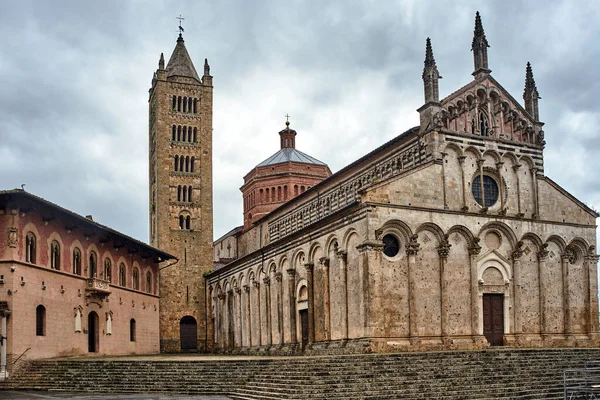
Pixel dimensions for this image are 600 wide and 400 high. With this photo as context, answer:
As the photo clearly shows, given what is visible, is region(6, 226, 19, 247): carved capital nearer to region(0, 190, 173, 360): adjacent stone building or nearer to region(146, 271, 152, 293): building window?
region(0, 190, 173, 360): adjacent stone building

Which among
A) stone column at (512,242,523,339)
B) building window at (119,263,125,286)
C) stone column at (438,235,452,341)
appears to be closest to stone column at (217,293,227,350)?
building window at (119,263,125,286)

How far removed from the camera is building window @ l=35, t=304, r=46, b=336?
34469 mm

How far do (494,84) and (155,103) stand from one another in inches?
1172

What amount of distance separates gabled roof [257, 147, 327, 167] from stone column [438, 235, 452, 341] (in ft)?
107

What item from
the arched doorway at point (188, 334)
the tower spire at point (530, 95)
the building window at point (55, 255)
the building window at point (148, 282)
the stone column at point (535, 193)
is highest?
the tower spire at point (530, 95)

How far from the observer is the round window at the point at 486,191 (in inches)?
1422

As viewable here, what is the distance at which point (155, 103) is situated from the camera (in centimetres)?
5819

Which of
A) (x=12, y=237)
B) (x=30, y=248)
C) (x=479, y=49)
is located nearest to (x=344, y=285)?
(x=479, y=49)

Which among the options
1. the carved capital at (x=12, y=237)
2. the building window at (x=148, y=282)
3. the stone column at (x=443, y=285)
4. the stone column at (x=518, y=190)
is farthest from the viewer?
the building window at (x=148, y=282)

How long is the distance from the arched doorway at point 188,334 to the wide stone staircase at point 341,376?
23615 millimetres


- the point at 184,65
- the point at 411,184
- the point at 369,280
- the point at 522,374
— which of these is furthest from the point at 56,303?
the point at 184,65

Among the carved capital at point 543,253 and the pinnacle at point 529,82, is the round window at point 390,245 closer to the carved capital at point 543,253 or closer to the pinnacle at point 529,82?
the carved capital at point 543,253

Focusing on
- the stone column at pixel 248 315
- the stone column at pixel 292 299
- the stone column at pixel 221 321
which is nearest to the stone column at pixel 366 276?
the stone column at pixel 292 299

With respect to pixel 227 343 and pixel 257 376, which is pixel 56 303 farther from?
pixel 227 343
